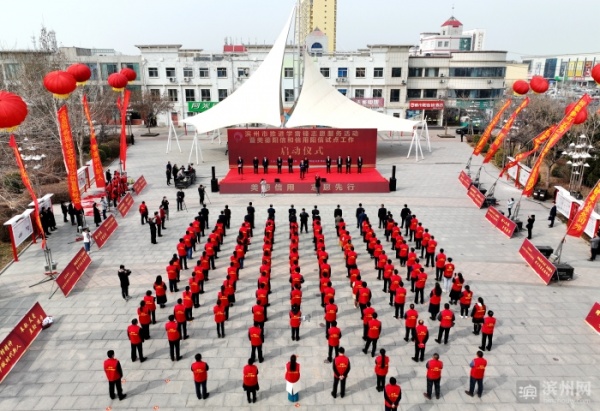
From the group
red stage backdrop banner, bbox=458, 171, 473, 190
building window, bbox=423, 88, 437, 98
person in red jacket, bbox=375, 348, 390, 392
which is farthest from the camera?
building window, bbox=423, 88, 437, 98

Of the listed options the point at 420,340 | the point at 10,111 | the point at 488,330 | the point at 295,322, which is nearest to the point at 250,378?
the point at 295,322

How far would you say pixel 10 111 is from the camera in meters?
11.0

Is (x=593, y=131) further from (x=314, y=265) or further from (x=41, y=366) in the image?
(x=41, y=366)

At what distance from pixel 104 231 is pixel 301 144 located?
43.6 ft

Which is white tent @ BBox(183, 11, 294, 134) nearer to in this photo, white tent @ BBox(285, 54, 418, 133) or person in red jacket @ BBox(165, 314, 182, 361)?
white tent @ BBox(285, 54, 418, 133)

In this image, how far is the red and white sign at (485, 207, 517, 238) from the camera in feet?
55.5

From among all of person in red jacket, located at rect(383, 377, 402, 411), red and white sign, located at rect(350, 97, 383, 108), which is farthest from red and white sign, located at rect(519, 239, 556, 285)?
red and white sign, located at rect(350, 97, 383, 108)

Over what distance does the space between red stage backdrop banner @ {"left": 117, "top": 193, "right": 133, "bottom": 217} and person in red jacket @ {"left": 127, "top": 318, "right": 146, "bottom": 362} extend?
10.6 meters

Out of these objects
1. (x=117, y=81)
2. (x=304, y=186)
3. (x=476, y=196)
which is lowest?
(x=476, y=196)

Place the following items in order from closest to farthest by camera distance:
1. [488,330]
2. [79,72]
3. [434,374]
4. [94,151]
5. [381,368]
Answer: [434,374], [381,368], [488,330], [79,72], [94,151]

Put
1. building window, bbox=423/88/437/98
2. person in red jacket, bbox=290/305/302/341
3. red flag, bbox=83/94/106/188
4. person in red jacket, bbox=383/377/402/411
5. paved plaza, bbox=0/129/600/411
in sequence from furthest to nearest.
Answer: building window, bbox=423/88/437/98, red flag, bbox=83/94/106/188, person in red jacket, bbox=290/305/302/341, paved plaza, bbox=0/129/600/411, person in red jacket, bbox=383/377/402/411

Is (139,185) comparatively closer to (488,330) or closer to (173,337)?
(173,337)

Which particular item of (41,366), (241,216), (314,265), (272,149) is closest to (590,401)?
(314,265)

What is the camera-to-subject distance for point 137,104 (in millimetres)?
43219
